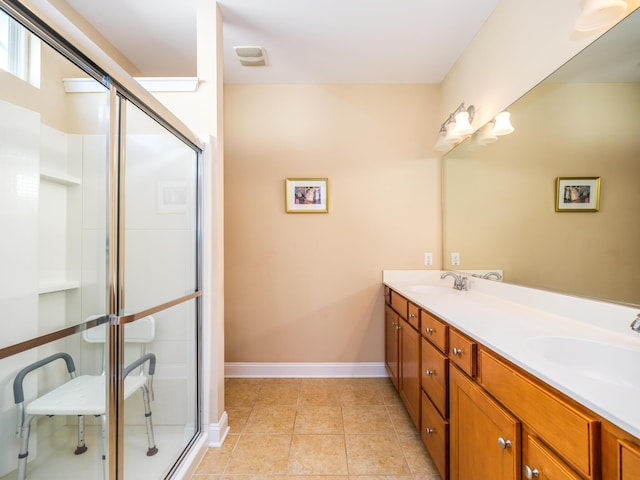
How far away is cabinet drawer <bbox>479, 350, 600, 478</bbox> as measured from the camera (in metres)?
0.63

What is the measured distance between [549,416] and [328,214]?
211cm

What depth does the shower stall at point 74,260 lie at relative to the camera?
2.83 ft

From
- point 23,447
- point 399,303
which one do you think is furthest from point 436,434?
point 23,447

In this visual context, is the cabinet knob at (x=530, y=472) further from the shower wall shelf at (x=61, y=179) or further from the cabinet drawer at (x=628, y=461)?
the shower wall shelf at (x=61, y=179)

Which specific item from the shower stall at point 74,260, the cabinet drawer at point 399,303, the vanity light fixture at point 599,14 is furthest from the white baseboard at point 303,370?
the vanity light fixture at point 599,14

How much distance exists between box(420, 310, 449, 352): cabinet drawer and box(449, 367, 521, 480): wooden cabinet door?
0.13 metres

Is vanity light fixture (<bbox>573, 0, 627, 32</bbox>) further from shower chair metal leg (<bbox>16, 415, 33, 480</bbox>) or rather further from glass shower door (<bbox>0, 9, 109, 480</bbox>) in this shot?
shower chair metal leg (<bbox>16, 415, 33, 480</bbox>)

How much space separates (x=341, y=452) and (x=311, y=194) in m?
1.94

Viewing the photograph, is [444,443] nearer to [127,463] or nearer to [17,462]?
[127,463]

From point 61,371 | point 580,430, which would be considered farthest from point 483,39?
point 61,371

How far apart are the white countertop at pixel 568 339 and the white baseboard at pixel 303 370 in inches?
49.8

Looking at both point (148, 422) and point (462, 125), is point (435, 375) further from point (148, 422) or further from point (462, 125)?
point (462, 125)

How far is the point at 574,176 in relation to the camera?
4.24 feet

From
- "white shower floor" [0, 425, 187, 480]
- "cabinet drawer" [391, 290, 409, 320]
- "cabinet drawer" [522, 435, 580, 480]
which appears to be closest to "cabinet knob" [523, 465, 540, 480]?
"cabinet drawer" [522, 435, 580, 480]
